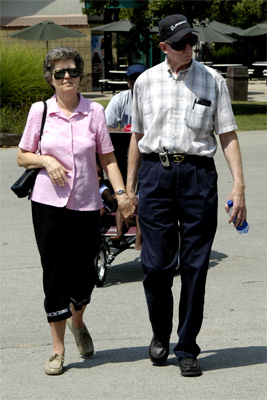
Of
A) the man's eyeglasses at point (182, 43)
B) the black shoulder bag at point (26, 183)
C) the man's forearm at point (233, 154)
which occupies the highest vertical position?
the man's eyeglasses at point (182, 43)

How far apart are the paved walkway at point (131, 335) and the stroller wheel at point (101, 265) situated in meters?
0.09

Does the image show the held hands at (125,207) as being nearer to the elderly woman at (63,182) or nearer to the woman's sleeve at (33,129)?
the elderly woman at (63,182)

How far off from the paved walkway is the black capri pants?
45 cm

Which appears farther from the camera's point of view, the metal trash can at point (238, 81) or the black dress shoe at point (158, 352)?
the metal trash can at point (238, 81)

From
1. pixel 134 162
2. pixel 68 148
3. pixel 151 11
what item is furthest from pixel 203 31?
pixel 68 148

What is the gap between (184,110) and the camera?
4.66m

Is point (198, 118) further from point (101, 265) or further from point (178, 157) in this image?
point (101, 265)

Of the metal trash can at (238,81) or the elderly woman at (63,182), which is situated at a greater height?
the elderly woman at (63,182)

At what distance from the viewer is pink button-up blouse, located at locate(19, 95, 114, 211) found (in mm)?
4758

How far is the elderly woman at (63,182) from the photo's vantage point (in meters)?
4.76

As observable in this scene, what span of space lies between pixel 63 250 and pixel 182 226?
73 centimetres

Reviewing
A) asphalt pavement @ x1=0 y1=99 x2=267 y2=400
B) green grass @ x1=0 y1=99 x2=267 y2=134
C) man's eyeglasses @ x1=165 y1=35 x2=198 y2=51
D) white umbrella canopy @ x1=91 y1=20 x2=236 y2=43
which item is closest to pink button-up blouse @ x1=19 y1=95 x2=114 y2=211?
man's eyeglasses @ x1=165 y1=35 x2=198 y2=51

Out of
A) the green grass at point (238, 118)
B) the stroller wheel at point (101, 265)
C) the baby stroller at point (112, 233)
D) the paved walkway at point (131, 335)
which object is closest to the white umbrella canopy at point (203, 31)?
the green grass at point (238, 118)

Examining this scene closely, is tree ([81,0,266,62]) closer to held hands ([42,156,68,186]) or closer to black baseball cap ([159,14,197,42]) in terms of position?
black baseball cap ([159,14,197,42])
